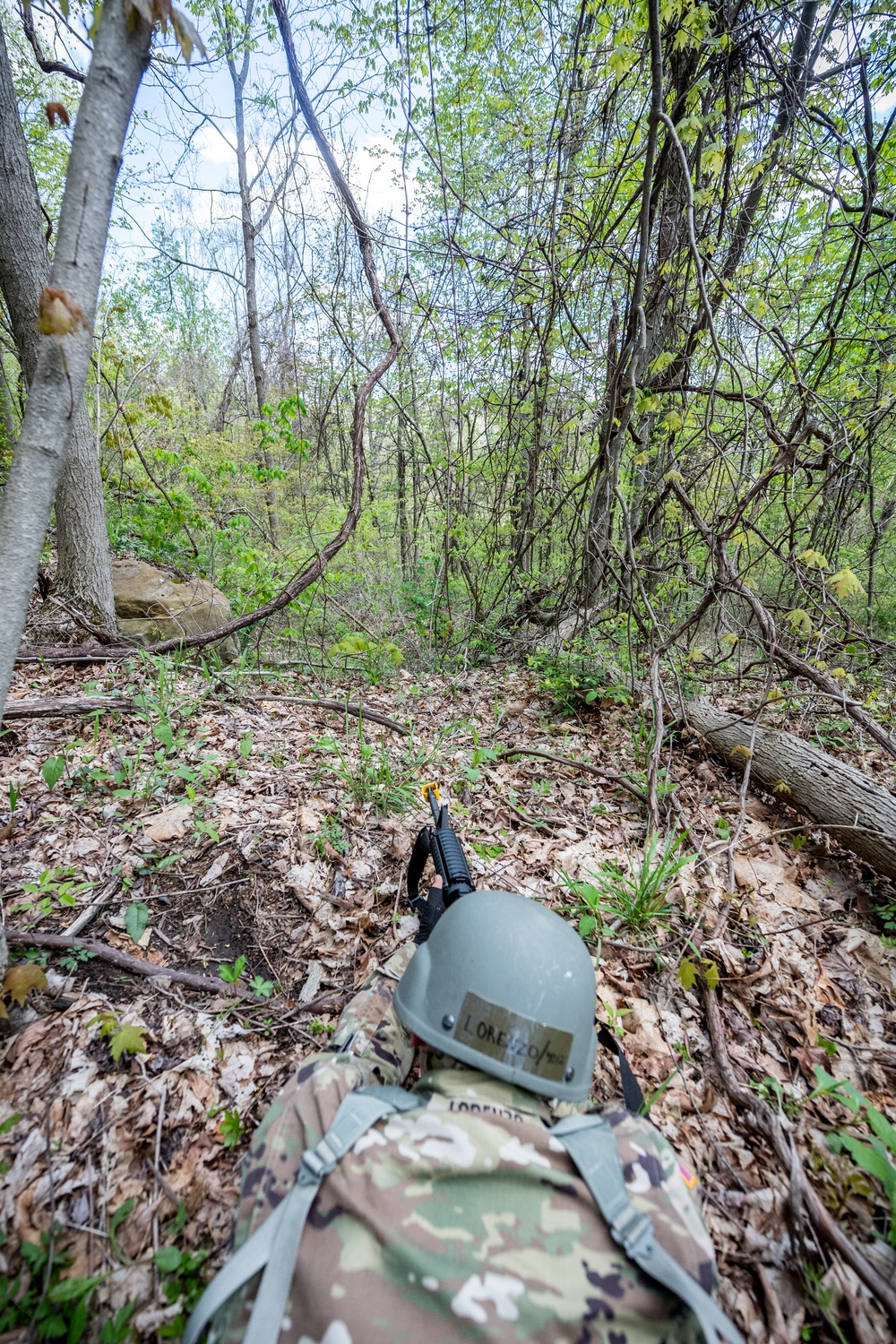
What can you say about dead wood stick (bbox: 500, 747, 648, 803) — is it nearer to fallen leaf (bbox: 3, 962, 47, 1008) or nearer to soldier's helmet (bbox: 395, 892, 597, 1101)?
soldier's helmet (bbox: 395, 892, 597, 1101)

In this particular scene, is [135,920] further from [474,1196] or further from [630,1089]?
[630,1089]

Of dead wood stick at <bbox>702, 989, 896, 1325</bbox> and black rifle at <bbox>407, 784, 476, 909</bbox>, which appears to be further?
black rifle at <bbox>407, 784, 476, 909</bbox>

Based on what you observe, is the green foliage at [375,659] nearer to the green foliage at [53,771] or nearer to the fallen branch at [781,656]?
the green foliage at [53,771]

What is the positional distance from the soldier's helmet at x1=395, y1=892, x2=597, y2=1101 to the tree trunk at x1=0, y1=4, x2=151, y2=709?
1400mm

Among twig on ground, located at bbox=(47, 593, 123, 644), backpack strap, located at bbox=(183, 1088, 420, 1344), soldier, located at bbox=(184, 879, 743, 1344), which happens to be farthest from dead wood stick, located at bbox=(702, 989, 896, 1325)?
twig on ground, located at bbox=(47, 593, 123, 644)

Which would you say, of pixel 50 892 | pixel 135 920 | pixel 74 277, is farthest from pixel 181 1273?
pixel 74 277

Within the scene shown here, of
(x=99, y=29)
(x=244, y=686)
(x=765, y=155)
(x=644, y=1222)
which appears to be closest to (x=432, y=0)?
(x=765, y=155)

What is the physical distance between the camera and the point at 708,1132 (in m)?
1.71

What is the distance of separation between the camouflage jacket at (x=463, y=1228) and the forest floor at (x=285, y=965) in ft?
1.71

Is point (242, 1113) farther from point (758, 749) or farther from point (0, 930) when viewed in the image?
point (758, 749)

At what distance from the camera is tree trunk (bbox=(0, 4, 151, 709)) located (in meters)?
1.31

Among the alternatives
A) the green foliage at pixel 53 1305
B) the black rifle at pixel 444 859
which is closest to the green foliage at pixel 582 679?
the black rifle at pixel 444 859

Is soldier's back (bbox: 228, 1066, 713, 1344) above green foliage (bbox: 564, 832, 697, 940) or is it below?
above

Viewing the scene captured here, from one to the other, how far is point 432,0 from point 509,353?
2486mm
